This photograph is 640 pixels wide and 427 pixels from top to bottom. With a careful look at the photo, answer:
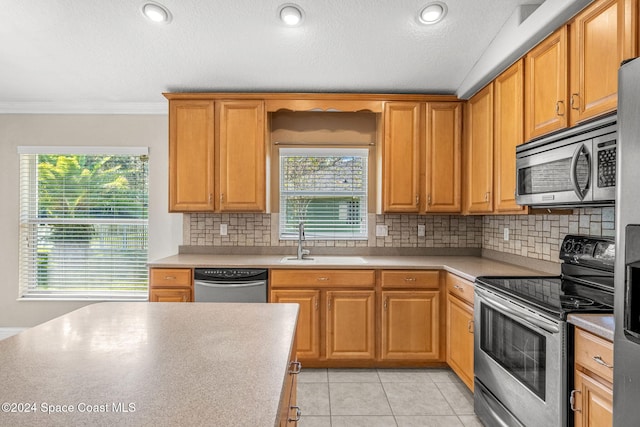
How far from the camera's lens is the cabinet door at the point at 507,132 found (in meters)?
2.45

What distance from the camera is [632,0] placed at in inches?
62.4

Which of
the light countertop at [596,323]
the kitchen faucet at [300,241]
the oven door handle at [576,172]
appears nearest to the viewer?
the light countertop at [596,323]

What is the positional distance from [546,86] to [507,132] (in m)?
0.45

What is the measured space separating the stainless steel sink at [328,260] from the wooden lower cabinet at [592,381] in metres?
1.73

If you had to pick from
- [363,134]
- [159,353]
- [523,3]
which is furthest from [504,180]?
[159,353]

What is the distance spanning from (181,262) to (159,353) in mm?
2058

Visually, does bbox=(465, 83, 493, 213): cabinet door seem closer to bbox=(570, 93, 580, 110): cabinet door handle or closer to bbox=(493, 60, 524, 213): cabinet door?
bbox=(493, 60, 524, 213): cabinet door

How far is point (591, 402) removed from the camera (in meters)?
1.42

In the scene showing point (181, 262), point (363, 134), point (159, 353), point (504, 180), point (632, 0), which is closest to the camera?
point (159, 353)

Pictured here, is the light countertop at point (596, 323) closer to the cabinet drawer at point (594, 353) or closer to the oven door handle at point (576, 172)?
the cabinet drawer at point (594, 353)

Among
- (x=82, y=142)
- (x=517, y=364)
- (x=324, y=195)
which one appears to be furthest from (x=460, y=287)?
(x=82, y=142)

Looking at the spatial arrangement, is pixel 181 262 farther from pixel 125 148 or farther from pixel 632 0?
pixel 632 0

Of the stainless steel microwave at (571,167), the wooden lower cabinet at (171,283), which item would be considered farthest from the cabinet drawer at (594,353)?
the wooden lower cabinet at (171,283)

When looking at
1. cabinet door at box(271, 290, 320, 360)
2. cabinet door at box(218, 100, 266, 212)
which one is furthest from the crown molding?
cabinet door at box(271, 290, 320, 360)
